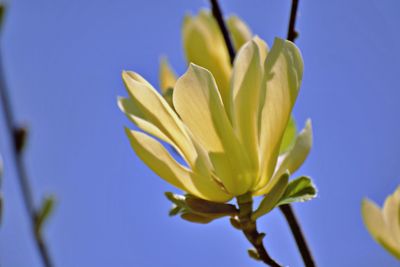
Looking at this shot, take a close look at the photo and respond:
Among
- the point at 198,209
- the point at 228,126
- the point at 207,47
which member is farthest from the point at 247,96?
the point at 207,47

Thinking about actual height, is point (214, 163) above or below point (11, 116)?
below

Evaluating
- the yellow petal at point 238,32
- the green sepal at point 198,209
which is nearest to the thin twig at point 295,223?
the green sepal at point 198,209

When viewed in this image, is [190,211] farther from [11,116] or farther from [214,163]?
[11,116]

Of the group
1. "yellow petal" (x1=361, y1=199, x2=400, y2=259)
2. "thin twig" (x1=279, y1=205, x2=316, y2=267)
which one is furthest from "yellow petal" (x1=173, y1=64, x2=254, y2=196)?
"yellow petal" (x1=361, y1=199, x2=400, y2=259)

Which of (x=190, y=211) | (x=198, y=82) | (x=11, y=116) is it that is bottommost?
(x=190, y=211)

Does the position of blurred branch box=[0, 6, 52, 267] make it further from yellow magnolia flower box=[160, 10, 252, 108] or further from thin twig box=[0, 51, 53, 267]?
yellow magnolia flower box=[160, 10, 252, 108]

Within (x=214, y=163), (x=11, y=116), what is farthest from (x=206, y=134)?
(x=11, y=116)
